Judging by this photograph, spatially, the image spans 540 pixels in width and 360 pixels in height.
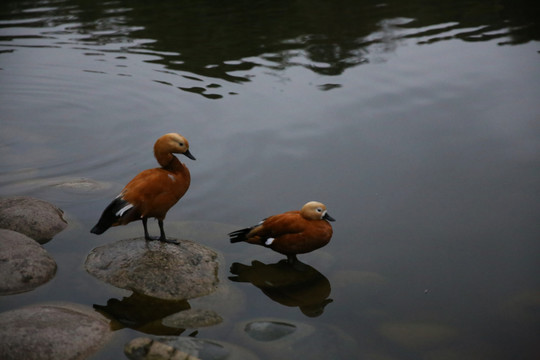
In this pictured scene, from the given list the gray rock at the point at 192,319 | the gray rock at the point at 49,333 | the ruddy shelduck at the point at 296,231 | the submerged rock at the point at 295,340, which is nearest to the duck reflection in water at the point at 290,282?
the ruddy shelduck at the point at 296,231

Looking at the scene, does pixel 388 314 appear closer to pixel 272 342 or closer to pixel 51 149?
pixel 272 342

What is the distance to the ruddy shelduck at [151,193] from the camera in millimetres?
6059

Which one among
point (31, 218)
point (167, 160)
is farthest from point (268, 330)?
point (31, 218)

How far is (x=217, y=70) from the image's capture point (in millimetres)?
12109

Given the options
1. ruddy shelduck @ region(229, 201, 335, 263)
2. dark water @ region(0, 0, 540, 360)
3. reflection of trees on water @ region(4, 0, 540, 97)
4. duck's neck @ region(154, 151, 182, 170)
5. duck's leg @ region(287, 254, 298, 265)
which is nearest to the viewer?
dark water @ region(0, 0, 540, 360)

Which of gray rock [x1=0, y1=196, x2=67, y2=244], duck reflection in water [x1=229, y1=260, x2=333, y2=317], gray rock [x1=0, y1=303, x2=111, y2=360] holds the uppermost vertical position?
gray rock [x1=0, y1=196, x2=67, y2=244]

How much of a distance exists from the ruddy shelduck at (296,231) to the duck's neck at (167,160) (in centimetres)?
108

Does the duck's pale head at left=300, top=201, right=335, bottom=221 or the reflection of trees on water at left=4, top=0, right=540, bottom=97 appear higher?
the reflection of trees on water at left=4, top=0, right=540, bottom=97

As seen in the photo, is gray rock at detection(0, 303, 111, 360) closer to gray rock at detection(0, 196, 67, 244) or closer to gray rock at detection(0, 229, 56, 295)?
gray rock at detection(0, 229, 56, 295)

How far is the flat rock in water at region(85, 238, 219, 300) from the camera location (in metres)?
5.95

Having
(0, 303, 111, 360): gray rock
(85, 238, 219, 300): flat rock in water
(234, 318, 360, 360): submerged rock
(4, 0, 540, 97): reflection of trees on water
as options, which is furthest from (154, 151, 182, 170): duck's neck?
(4, 0, 540, 97): reflection of trees on water

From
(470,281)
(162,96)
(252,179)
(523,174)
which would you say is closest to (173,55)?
(162,96)

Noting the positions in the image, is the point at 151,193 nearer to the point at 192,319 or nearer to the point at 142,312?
the point at 142,312

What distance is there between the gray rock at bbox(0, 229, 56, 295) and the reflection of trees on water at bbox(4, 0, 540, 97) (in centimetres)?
559
